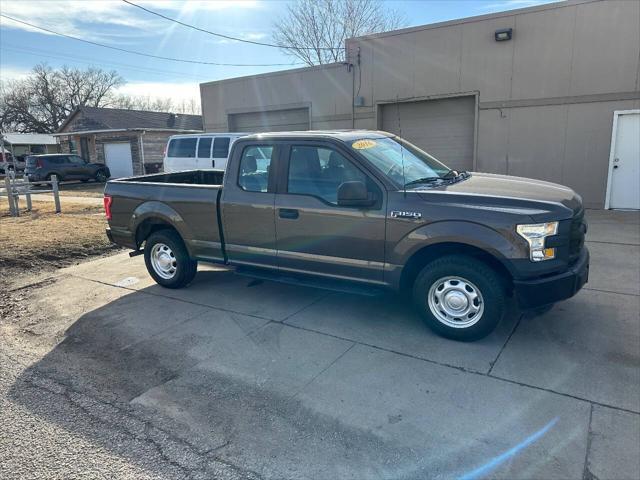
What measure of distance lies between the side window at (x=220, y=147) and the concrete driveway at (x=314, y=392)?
7.99 metres

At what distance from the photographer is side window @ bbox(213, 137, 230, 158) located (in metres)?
12.6

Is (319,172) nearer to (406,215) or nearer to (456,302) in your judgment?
(406,215)

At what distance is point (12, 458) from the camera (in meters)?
2.75

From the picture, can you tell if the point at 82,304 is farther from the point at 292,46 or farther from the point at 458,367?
the point at 292,46

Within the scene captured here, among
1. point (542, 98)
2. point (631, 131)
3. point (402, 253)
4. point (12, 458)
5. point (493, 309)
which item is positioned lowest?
point (12, 458)

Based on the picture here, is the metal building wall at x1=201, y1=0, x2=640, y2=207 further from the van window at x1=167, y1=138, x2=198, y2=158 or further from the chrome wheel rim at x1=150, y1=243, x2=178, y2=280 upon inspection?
the chrome wheel rim at x1=150, y1=243, x2=178, y2=280

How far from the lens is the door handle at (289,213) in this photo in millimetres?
4512

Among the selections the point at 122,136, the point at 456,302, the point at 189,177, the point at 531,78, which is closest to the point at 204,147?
the point at 189,177

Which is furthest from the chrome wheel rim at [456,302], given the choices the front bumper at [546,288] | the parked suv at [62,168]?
the parked suv at [62,168]

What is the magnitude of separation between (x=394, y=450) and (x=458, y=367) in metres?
1.16

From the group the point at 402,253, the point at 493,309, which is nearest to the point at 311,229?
the point at 402,253

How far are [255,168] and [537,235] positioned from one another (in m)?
2.90

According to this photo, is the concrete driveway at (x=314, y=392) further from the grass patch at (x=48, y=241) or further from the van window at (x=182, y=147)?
the van window at (x=182, y=147)

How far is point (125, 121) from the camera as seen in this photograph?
102 ft
